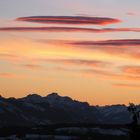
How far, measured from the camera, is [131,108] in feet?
250

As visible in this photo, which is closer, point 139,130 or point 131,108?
point 131,108

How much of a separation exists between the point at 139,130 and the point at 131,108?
7.63 m

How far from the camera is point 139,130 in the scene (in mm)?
82500
